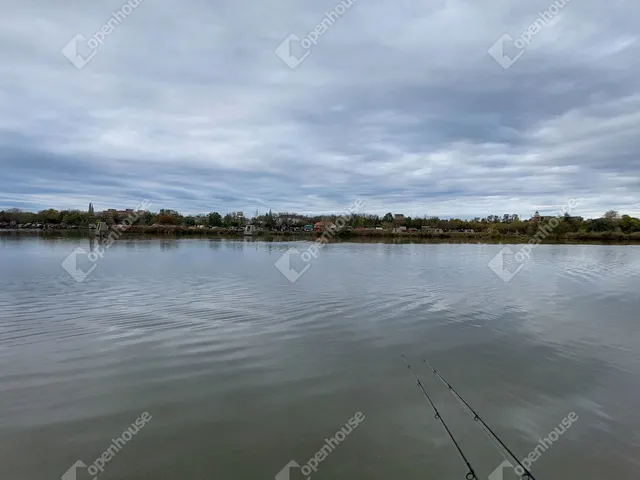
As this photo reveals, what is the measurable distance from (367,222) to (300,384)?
6503 inches

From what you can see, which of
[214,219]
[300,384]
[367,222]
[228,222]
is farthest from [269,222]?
[300,384]

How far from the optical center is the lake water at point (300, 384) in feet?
17.4

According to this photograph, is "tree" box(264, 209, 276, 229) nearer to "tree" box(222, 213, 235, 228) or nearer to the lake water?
"tree" box(222, 213, 235, 228)

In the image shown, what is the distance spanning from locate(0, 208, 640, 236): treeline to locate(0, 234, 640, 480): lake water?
130731 millimetres

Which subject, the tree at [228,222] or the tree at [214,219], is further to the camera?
the tree at [214,219]

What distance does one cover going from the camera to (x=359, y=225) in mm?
168000

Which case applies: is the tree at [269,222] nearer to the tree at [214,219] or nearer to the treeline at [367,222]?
the treeline at [367,222]

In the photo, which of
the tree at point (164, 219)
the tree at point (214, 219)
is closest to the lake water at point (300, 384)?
the tree at point (164, 219)

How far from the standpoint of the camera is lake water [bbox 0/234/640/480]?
17.4 feet

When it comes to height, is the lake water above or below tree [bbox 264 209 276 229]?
below

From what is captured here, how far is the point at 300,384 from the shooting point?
7.69 m

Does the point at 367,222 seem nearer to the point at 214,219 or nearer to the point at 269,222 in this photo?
the point at 269,222

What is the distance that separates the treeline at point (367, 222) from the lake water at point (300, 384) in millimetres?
130731

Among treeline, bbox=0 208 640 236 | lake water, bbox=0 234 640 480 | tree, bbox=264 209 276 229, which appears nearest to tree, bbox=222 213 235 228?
treeline, bbox=0 208 640 236
